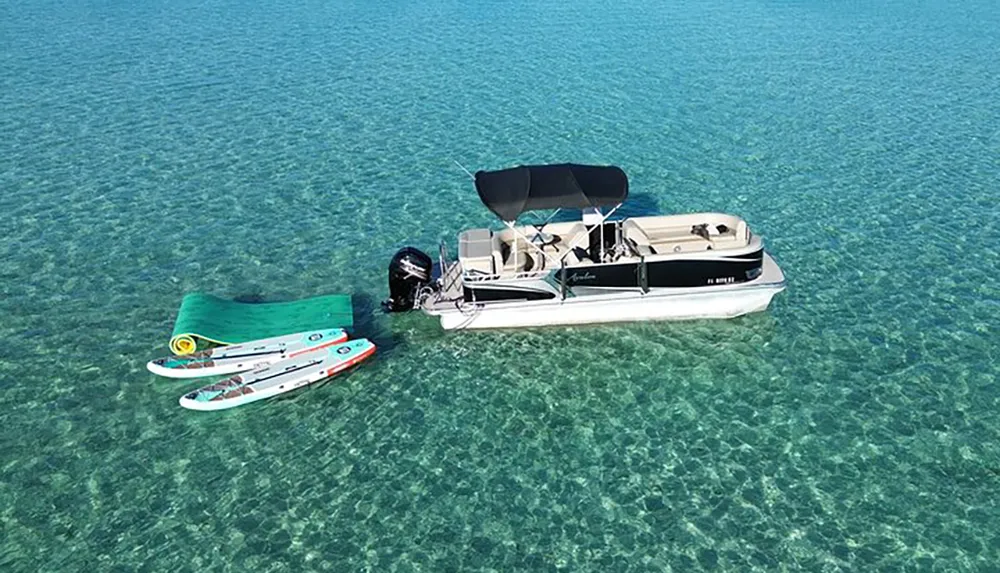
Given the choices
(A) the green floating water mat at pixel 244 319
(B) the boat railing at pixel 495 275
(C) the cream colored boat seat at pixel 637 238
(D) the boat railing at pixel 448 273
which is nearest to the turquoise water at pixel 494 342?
(A) the green floating water mat at pixel 244 319

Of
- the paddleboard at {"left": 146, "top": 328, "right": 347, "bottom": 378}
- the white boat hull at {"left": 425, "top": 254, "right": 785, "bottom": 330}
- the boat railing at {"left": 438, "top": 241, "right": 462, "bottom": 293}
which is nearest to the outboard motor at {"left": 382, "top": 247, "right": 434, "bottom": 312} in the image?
the boat railing at {"left": 438, "top": 241, "right": 462, "bottom": 293}

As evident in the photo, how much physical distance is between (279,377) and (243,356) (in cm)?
136

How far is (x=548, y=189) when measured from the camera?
19.5 meters

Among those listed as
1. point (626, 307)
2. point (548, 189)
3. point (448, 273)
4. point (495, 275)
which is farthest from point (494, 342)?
point (548, 189)

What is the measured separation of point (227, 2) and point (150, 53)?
716 inches

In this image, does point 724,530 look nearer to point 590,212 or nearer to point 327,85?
point 590,212

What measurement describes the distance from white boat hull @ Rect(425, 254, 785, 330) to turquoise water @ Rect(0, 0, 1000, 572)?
0.47 meters

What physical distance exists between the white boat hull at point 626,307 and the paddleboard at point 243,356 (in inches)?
113

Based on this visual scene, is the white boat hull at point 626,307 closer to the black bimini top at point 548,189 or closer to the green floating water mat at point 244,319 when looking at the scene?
the black bimini top at point 548,189

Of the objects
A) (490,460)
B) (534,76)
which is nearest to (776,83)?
(534,76)

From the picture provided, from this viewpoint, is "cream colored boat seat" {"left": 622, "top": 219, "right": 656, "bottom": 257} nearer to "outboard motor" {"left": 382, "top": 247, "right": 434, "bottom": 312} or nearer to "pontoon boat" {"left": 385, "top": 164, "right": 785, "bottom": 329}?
"pontoon boat" {"left": 385, "top": 164, "right": 785, "bottom": 329}

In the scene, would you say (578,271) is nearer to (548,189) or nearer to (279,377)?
(548,189)

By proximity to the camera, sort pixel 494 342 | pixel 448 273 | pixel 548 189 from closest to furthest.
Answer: pixel 548 189
pixel 494 342
pixel 448 273

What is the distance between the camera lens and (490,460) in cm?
1631
